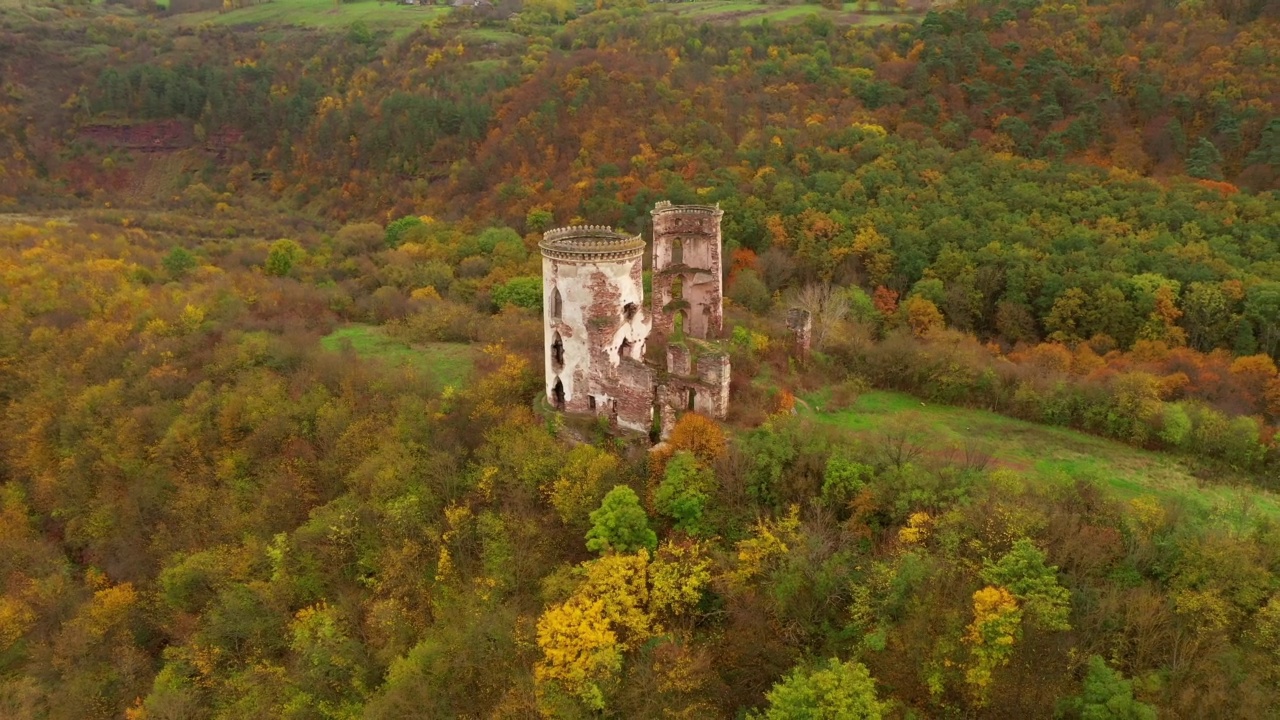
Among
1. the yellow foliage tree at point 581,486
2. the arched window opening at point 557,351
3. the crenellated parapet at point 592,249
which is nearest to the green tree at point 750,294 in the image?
the crenellated parapet at point 592,249

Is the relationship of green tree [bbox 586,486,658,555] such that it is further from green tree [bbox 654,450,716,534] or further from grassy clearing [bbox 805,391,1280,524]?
grassy clearing [bbox 805,391,1280,524]

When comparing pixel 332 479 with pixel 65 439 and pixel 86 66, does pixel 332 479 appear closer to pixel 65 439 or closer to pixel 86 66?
pixel 65 439

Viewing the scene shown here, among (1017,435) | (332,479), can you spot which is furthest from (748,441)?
(332,479)

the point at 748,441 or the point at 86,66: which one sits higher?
the point at 86,66

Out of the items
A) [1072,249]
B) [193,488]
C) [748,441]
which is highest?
[1072,249]

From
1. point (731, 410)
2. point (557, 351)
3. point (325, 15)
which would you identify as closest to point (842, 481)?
point (731, 410)

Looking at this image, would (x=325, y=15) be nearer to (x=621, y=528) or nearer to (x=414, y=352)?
(x=414, y=352)
